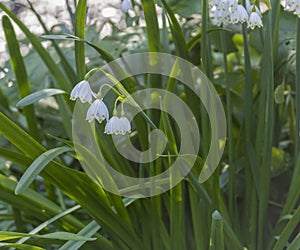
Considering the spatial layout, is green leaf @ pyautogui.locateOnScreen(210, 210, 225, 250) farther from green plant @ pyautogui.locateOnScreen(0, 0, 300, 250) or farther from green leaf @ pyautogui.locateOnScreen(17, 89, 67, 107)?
green leaf @ pyautogui.locateOnScreen(17, 89, 67, 107)

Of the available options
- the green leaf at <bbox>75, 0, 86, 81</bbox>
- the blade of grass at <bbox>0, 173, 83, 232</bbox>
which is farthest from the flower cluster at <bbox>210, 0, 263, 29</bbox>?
the blade of grass at <bbox>0, 173, 83, 232</bbox>

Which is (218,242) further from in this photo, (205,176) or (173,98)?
(173,98)

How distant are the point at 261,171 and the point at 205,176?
159 millimetres

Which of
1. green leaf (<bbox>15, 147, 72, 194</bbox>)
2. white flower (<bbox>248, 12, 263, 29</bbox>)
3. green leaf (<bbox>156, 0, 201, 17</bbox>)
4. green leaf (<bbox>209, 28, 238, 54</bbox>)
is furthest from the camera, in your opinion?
green leaf (<bbox>209, 28, 238, 54</bbox>)

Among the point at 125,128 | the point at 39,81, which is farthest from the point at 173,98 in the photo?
the point at 39,81

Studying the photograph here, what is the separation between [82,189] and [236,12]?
42 cm

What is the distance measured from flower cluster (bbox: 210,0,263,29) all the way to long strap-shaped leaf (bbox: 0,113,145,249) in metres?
0.38

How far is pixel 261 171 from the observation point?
125cm

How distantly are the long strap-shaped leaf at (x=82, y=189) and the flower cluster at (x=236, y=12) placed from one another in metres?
0.38

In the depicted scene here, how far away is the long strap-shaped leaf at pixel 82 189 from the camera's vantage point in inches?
43.4

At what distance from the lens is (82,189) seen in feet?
3.74

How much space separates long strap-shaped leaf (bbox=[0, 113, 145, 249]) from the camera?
3.62ft

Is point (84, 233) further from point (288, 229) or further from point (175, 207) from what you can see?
point (288, 229)

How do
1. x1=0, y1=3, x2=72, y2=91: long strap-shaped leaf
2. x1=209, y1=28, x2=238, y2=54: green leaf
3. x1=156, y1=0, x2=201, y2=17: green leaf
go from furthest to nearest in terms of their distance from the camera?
1. x1=209, y1=28, x2=238, y2=54: green leaf
2. x1=156, y1=0, x2=201, y2=17: green leaf
3. x1=0, y1=3, x2=72, y2=91: long strap-shaped leaf
